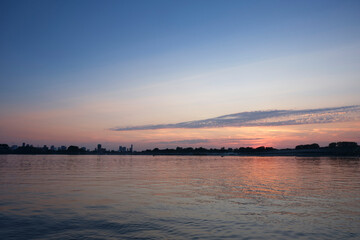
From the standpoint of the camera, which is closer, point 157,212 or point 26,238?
point 26,238

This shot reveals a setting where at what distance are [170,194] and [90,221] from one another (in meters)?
12.8

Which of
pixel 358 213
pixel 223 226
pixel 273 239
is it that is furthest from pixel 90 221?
pixel 358 213

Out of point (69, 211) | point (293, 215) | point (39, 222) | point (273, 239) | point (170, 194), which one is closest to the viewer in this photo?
point (273, 239)

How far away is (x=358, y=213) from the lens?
2078 cm

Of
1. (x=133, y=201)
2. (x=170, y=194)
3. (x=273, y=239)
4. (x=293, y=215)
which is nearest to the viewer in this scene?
(x=273, y=239)

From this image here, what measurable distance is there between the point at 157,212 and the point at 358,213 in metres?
15.7

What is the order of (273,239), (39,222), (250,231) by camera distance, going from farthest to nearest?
(39,222) < (250,231) < (273,239)

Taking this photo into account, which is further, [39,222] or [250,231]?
[39,222]

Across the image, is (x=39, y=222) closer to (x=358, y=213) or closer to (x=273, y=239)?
(x=273, y=239)

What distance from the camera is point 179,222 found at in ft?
59.8

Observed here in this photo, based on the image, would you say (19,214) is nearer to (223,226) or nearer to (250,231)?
(223,226)

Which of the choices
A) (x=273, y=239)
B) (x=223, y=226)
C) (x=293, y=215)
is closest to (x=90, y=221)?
(x=223, y=226)

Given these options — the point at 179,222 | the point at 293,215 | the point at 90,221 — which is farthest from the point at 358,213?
the point at 90,221

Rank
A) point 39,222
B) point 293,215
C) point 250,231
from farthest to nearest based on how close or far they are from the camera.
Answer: point 293,215 < point 39,222 < point 250,231
